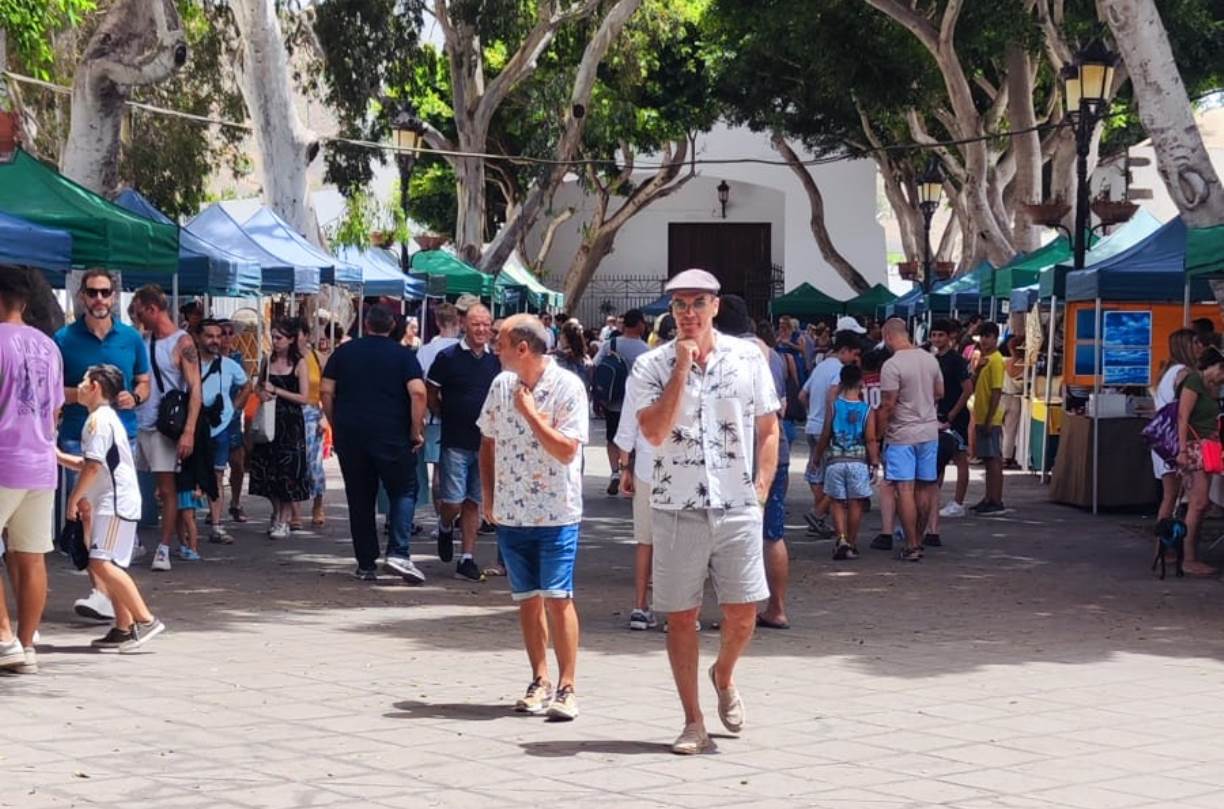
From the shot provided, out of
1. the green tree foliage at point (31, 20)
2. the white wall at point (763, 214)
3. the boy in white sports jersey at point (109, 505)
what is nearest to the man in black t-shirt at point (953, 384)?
the boy in white sports jersey at point (109, 505)

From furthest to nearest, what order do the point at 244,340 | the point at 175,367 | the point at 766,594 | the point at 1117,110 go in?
the point at 1117,110 → the point at 244,340 → the point at 175,367 → the point at 766,594

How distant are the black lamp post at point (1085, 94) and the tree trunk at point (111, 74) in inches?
339

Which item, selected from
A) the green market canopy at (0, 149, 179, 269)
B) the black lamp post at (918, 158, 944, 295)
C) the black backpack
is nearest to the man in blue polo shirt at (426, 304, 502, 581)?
the green market canopy at (0, 149, 179, 269)

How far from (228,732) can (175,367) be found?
5507 mm

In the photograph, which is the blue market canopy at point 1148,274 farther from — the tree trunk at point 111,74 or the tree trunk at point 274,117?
the tree trunk at point 274,117

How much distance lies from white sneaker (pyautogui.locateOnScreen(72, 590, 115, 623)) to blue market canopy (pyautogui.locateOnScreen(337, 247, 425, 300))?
14.5 metres

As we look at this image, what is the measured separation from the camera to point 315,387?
14.9 metres

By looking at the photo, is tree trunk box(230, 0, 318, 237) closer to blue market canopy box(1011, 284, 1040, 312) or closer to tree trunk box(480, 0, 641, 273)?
blue market canopy box(1011, 284, 1040, 312)

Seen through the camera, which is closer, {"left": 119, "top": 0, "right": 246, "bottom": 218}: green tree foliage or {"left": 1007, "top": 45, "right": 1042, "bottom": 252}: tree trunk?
{"left": 1007, "top": 45, "right": 1042, "bottom": 252}: tree trunk

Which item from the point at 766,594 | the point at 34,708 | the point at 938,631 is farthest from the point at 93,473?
the point at 938,631

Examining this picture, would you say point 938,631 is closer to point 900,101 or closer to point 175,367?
point 175,367

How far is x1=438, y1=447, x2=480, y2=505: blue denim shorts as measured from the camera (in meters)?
12.4

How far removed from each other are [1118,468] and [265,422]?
7.58 meters

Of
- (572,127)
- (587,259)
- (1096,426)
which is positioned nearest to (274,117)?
(1096,426)
